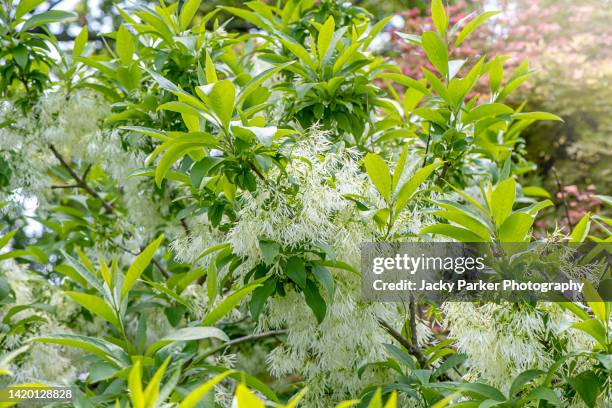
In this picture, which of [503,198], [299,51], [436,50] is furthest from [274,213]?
[436,50]

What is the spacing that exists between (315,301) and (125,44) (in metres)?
1.38

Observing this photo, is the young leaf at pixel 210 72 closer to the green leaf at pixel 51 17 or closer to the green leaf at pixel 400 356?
the green leaf at pixel 400 356

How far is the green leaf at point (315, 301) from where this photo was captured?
182 cm

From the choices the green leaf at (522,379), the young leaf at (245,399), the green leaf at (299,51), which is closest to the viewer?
the young leaf at (245,399)

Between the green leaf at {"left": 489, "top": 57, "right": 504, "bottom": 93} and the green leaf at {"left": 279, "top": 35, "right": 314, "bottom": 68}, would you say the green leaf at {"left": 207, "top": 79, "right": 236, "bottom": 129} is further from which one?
the green leaf at {"left": 489, "top": 57, "right": 504, "bottom": 93}

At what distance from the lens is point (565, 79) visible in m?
4.55

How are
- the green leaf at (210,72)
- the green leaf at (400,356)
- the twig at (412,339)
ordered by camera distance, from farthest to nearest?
the twig at (412,339), the green leaf at (400,356), the green leaf at (210,72)

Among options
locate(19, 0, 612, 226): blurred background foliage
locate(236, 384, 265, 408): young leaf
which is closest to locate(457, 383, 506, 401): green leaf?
locate(236, 384, 265, 408): young leaf

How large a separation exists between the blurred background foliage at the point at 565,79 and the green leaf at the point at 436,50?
2.02m

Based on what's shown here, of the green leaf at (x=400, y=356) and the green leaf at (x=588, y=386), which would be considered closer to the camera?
the green leaf at (x=588, y=386)

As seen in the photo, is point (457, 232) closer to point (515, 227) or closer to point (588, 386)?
point (515, 227)

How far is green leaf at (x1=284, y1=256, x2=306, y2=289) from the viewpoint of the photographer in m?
1.81

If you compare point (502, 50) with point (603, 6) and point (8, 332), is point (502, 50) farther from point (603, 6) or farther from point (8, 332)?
point (8, 332)

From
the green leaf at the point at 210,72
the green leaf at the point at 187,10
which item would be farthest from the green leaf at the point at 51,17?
the green leaf at the point at 210,72
